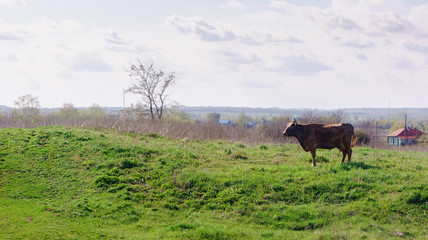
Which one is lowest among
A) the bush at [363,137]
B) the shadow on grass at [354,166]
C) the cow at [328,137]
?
the bush at [363,137]

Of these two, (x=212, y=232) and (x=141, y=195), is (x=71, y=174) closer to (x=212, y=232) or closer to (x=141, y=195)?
(x=141, y=195)

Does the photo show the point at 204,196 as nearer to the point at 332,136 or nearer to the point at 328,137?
the point at 328,137

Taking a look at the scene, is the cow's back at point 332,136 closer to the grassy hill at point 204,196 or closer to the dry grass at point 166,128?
the grassy hill at point 204,196

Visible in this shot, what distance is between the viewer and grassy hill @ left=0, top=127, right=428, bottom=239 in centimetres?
1214

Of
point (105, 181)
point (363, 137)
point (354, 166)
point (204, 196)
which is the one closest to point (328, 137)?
point (354, 166)

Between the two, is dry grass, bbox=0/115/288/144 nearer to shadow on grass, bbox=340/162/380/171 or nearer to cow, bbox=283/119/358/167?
cow, bbox=283/119/358/167

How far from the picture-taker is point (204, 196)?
14.9 m

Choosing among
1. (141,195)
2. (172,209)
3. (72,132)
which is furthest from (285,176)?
(72,132)

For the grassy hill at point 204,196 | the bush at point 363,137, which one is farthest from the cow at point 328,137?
the bush at point 363,137

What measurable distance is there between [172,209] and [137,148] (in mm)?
6412

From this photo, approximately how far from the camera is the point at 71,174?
17953 mm

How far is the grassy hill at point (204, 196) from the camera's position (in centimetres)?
1214

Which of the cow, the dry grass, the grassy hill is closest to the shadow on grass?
the grassy hill

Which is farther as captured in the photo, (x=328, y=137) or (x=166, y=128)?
(x=166, y=128)
